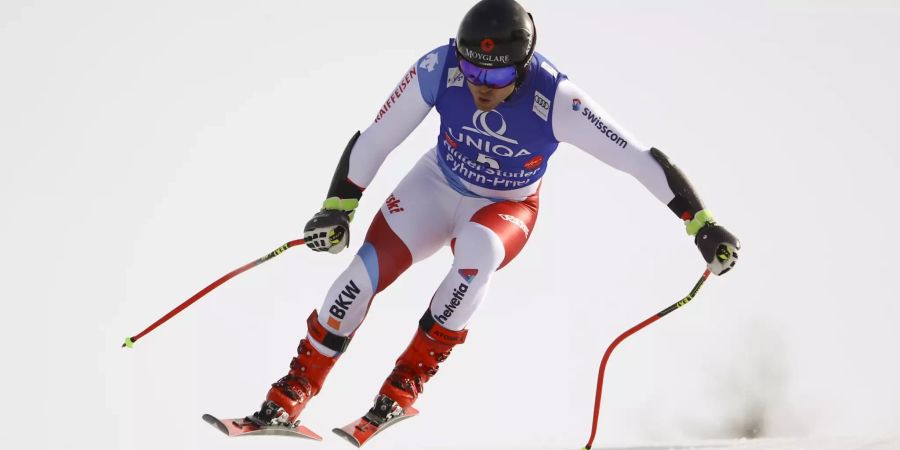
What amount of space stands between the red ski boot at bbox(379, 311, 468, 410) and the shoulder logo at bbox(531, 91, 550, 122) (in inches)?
48.4

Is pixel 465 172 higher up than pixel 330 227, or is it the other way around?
pixel 465 172

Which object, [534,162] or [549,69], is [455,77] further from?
[534,162]

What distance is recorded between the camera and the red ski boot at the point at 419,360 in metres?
5.43

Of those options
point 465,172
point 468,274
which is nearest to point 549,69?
point 465,172

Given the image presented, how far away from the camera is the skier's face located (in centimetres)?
526

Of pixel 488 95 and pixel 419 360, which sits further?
pixel 419 360

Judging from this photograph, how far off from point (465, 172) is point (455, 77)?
0.58m

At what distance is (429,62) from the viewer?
5.51 metres

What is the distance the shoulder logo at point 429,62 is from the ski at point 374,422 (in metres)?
1.78

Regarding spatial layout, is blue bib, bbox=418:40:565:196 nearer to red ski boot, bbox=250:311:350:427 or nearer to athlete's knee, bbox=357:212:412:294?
athlete's knee, bbox=357:212:412:294

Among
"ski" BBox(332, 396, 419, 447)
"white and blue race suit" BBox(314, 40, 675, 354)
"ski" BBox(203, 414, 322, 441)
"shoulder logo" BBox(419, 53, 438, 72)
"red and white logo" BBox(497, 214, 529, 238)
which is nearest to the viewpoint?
"ski" BBox(203, 414, 322, 441)

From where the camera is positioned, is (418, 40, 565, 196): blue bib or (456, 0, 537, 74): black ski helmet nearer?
(456, 0, 537, 74): black ski helmet

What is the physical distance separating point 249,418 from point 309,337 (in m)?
0.53

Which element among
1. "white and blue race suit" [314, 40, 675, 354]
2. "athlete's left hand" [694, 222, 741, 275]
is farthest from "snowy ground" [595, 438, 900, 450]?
"white and blue race suit" [314, 40, 675, 354]
